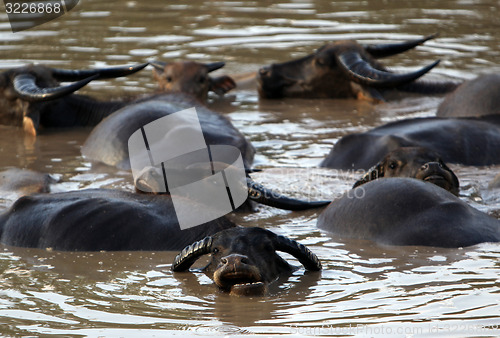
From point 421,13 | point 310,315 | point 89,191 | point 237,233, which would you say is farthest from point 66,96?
point 421,13

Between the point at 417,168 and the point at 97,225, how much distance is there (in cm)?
247

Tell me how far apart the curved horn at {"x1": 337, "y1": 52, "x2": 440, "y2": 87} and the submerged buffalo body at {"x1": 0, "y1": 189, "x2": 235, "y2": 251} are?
207 inches

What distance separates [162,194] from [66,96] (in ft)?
15.6

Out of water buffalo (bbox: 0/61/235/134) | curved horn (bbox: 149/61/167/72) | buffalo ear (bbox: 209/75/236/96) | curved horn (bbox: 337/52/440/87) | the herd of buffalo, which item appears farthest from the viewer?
buffalo ear (bbox: 209/75/236/96)

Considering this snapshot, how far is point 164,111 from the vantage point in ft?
31.8

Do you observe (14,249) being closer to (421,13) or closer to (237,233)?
(237,233)

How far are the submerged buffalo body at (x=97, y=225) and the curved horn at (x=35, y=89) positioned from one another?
151 inches

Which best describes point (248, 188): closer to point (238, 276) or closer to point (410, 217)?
point (410, 217)

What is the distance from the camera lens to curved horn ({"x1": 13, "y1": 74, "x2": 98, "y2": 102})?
34.4 ft

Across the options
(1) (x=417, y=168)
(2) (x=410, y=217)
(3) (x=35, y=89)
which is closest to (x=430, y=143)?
(1) (x=417, y=168)

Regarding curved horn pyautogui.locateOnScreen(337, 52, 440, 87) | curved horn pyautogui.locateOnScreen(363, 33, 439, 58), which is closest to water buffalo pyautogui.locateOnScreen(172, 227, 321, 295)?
curved horn pyautogui.locateOnScreen(337, 52, 440, 87)

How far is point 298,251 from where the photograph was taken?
5727 millimetres

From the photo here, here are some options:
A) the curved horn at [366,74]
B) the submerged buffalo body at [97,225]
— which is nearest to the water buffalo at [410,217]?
the submerged buffalo body at [97,225]

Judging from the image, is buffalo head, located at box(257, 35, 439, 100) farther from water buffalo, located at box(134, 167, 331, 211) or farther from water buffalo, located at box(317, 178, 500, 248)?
water buffalo, located at box(317, 178, 500, 248)
